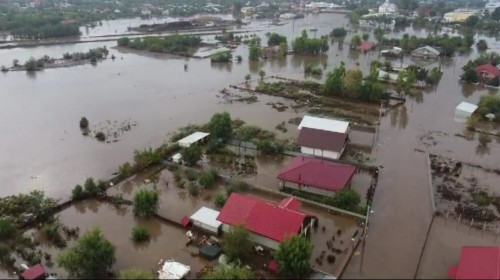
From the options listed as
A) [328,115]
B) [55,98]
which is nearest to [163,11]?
[55,98]

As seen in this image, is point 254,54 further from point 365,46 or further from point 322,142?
point 322,142

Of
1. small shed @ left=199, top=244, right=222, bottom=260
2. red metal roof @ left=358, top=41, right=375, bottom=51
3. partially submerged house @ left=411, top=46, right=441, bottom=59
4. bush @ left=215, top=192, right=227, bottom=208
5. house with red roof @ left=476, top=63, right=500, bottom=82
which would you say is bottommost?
small shed @ left=199, top=244, right=222, bottom=260

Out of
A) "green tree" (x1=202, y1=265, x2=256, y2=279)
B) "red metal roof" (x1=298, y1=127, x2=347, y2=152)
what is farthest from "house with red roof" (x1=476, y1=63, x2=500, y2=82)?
"green tree" (x1=202, y1=265, x2=256, y2=279)

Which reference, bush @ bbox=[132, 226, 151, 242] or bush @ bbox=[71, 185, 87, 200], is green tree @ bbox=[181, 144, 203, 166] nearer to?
bush @ bbox=[71, 185, 87, 200]

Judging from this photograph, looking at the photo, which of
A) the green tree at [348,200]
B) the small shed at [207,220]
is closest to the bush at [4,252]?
the small shed at [207,220]

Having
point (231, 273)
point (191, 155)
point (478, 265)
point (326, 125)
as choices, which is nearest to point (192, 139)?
point (191, 155)
